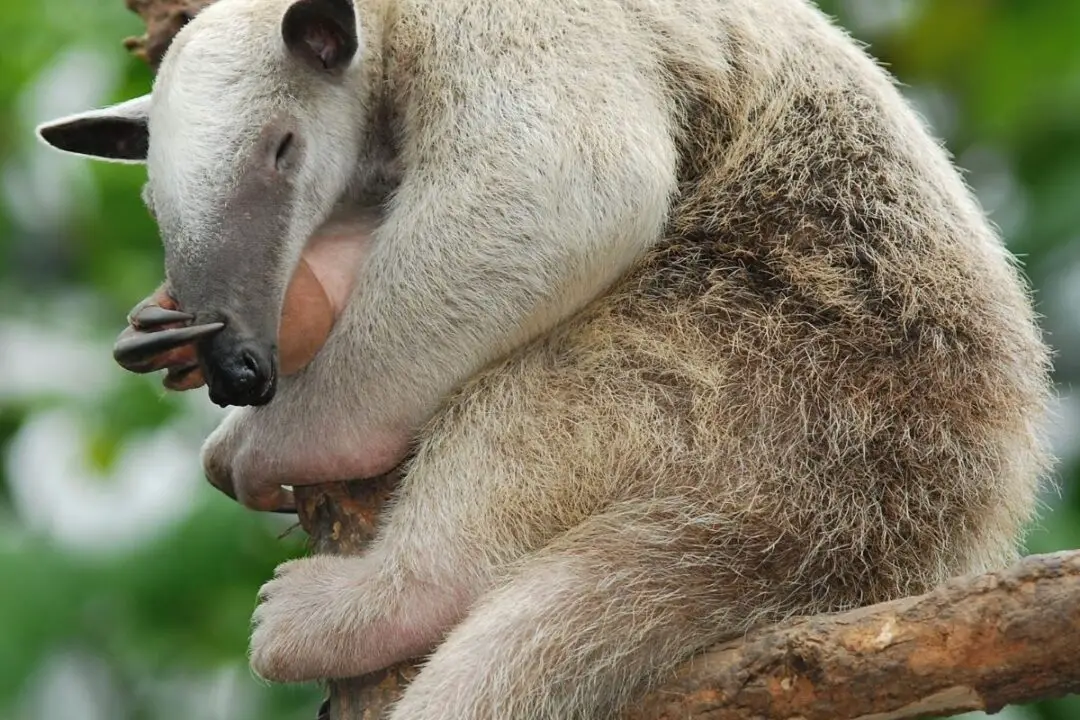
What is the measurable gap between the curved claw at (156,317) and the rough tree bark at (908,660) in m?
1.53

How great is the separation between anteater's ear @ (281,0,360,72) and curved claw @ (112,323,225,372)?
2.82 ft

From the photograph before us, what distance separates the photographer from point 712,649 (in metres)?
3.90

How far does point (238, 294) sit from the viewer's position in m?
4.05

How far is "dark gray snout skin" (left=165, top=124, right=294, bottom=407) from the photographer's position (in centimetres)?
401

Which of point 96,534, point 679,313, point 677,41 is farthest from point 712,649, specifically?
point 96,534

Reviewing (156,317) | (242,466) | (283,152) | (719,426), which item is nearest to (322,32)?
(283,152)

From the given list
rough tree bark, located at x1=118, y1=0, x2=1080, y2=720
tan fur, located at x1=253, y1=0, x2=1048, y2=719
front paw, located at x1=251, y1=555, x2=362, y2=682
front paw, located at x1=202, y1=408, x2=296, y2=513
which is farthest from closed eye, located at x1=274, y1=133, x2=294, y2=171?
rough tree bark, located at x1=118, y1=0, x2=1080, y2=720

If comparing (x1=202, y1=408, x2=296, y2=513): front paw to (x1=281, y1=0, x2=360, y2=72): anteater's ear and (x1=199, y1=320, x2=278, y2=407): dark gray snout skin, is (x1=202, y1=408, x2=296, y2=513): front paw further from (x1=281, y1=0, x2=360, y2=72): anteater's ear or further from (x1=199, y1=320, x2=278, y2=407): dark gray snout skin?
(x1=281, y1=0, x2=360, y2=72): anteater's ear

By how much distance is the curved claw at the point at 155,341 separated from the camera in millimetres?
3959

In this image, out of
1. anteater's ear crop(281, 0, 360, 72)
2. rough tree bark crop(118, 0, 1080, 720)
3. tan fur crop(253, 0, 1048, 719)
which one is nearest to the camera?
rough tree bark crop(118, 0, 1080, 720)

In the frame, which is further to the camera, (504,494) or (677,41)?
(677,41)

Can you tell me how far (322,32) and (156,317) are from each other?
937mm

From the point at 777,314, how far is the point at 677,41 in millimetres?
844

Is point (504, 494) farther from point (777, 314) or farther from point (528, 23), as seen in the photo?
point (528, 23)
